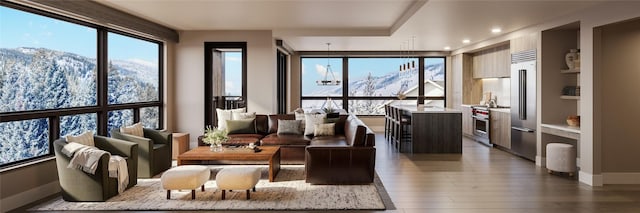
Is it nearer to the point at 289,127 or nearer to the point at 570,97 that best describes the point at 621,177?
the point at 570,97

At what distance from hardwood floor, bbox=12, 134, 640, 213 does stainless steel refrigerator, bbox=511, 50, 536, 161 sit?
0.32 metres

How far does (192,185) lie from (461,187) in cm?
322

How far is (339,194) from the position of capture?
16.8 ft

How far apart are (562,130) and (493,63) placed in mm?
3766

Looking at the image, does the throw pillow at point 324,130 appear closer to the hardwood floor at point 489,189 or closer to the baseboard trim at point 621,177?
the hardwood floor at point 489,189

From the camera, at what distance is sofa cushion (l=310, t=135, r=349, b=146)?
22.0 ft

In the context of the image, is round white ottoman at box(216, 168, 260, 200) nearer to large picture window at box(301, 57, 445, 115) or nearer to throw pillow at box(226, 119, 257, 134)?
throw pillow at box(226, 119, 257, 134)

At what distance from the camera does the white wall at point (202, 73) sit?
8789 millimetres

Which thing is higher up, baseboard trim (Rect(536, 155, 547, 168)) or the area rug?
baseboard trim (Rect(536, 155, 547, 168))

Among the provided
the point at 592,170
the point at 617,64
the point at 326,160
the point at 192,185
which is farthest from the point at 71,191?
the point at 617,64

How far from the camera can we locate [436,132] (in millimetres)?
8500

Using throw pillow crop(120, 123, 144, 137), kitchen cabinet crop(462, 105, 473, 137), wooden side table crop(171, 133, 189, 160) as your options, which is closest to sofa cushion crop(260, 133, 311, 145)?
wooden side table crop(171, 133, 189, 160)

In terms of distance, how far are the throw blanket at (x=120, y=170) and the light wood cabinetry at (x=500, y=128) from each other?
262 inches

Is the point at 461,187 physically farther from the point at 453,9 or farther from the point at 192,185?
the point at 192,185
